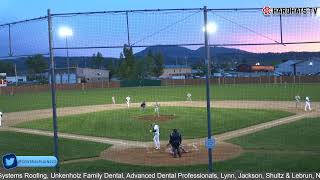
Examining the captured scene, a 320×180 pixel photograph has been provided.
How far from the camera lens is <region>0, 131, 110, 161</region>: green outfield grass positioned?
18328mm

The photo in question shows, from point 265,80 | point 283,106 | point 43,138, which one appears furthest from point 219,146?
point 265,80

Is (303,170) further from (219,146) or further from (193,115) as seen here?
(193,115)

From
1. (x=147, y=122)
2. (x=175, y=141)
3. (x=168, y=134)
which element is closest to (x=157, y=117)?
(x=147, y=122)

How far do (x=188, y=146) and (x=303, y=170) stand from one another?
22.6 ft

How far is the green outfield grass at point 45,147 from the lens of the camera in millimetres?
18328

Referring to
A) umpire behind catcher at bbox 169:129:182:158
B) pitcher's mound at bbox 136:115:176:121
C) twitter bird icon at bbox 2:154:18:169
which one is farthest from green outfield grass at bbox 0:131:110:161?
pitcher's mound at bbox 136:115:176:121

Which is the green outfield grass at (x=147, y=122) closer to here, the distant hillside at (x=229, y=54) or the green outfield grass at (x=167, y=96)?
the distant hillside at (x=229, y=54)

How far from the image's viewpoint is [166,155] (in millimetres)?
17391

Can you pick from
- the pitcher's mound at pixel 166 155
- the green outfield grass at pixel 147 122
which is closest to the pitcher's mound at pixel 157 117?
the green outfield grass at pixel 147 122

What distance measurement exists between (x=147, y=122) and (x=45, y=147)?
8.78m

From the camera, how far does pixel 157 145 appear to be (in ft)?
61.0

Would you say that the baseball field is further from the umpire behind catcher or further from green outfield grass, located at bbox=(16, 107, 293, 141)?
the umpire behind catcher

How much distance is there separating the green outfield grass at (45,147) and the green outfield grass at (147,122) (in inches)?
97.6

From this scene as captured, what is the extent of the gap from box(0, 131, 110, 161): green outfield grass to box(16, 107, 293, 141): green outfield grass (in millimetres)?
2478
